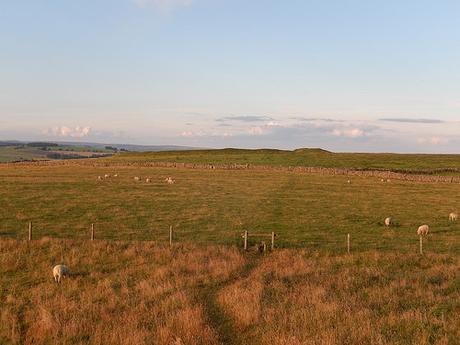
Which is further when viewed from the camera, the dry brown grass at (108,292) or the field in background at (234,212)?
the field in background at (234,212)

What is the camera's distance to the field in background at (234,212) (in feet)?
94.4

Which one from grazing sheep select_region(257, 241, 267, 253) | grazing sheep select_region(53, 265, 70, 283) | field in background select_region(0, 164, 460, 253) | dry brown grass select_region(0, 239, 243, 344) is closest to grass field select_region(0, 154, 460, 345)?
dry brown grass select_region(0, 239, 243, 344)

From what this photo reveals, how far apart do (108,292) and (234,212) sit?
71.0 ft

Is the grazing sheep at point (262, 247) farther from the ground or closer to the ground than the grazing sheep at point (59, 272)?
farther from the ground

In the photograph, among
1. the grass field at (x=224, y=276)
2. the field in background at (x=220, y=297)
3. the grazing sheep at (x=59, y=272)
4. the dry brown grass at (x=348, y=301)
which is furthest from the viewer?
the grazing sheep at (x=59, y=272)

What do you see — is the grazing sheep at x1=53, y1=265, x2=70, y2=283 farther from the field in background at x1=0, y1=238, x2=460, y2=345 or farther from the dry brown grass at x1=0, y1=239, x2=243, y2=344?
the field in background at x1=0, y1=238, x2=460, y2=345

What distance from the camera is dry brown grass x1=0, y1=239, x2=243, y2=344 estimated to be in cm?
1341

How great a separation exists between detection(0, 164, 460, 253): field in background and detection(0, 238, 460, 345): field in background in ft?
15.2

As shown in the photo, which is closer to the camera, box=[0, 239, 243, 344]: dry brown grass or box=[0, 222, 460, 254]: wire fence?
box=[0, 239, 243, 344]: dry brown grass

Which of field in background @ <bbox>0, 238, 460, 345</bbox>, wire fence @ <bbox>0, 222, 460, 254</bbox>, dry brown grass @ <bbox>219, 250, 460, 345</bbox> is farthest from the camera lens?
wire fence @ <bbox>0, 222, 460, 254</bbox>

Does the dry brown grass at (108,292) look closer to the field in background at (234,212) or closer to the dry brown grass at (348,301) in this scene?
the dry brown grass at (348,301)

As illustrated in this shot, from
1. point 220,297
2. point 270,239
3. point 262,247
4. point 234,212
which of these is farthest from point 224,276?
point 234,212

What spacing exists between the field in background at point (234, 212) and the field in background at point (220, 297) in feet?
15.2

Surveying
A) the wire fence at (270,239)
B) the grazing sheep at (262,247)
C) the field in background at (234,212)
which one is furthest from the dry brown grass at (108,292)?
the field in background at (234,212)
